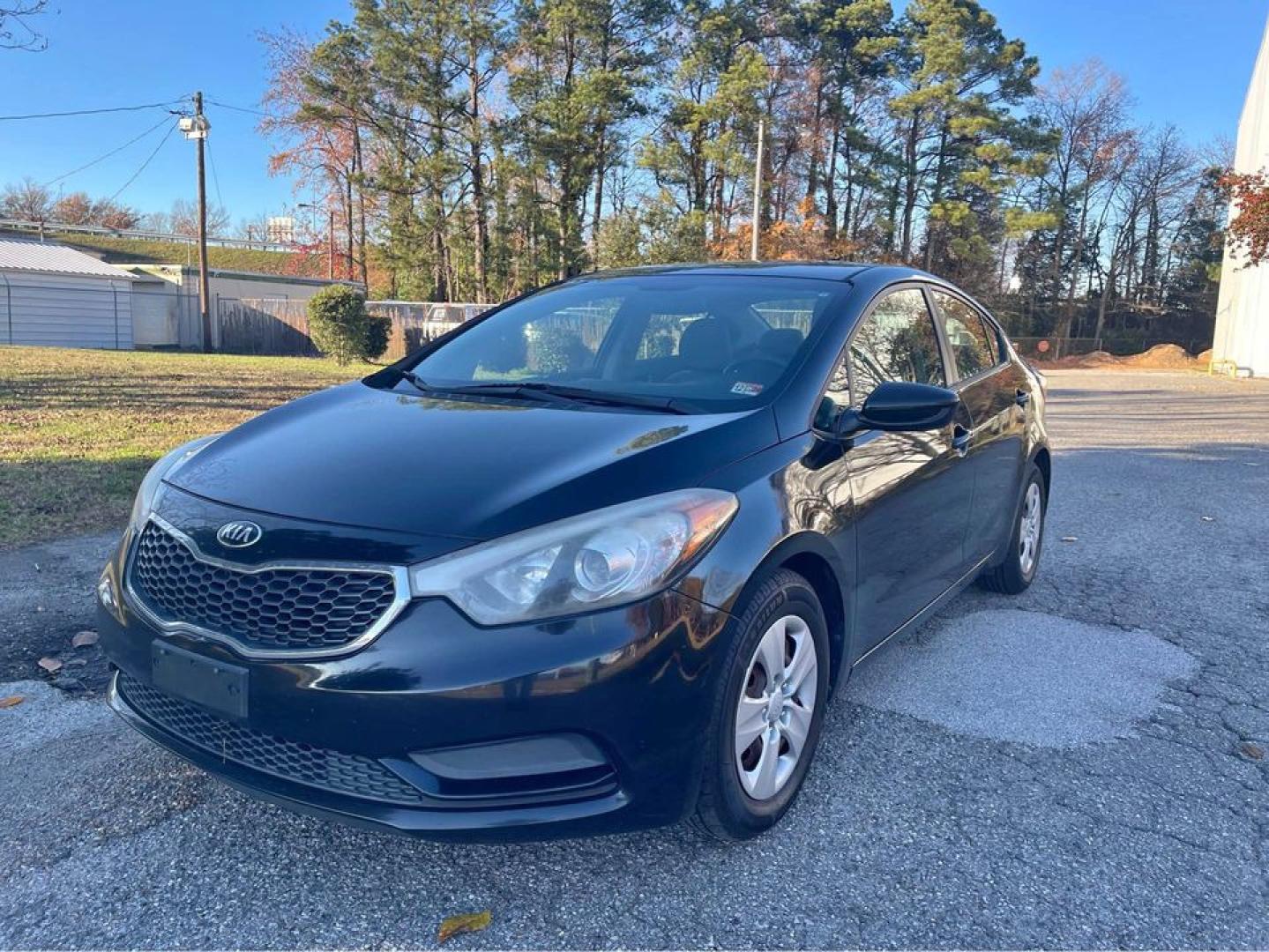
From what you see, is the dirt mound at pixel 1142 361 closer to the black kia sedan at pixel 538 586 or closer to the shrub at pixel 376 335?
the shrub at pixel 376 335

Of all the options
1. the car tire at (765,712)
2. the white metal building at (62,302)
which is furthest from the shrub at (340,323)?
the car tire at (765,712)

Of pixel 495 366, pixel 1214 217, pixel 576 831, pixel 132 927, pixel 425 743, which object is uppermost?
pixel 1214 217

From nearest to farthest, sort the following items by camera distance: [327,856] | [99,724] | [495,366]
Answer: [327,856] → [99,724] → [495,366]

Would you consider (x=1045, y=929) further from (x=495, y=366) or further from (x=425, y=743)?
(x=495, y=366)

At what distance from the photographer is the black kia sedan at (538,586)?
2.11m

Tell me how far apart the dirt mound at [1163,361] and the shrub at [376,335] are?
34966 mm

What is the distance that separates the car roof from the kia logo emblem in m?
2.21

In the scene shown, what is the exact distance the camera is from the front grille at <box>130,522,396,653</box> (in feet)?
6.98

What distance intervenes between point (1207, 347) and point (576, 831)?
63511 mm

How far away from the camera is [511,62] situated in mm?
34250

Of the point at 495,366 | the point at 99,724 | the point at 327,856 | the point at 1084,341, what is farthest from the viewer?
the point at 1084,341

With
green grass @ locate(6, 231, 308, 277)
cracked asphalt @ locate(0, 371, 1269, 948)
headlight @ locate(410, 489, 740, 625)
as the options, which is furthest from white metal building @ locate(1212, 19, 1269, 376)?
green grass @ locate(6, 231, 308, 277)

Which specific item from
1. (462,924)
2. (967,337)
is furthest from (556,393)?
(967,337)

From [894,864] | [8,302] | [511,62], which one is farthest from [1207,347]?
[894,864]
